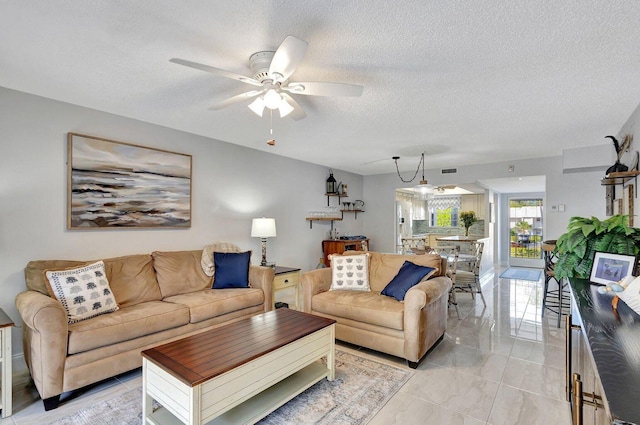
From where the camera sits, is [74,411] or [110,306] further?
[110,306]

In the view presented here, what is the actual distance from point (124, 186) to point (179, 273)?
1.11 meters

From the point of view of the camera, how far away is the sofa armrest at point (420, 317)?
268 centimetres

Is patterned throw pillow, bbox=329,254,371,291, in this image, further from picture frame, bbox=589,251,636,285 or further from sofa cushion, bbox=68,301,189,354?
picture frame, bbox=589,251,636,285

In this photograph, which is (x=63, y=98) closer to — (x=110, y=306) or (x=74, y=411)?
(x=110, y=306)

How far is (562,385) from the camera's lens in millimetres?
2430

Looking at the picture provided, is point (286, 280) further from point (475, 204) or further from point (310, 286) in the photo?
point (475, 204)

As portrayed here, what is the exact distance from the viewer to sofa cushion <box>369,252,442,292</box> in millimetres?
3471

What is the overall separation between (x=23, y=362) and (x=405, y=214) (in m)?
7.51

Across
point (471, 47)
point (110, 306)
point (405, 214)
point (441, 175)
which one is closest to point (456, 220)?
point (405, 214)

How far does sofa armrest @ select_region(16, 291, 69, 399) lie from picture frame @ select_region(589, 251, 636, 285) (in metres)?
3.58

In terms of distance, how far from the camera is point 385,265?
369 centimetres

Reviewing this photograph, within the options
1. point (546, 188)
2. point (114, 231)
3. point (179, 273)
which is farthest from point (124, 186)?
point (546, 188)

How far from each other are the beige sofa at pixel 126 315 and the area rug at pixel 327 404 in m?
0.28

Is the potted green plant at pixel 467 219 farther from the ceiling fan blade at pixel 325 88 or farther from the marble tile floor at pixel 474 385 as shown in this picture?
the ceiling fan blade at pixel 325 88
